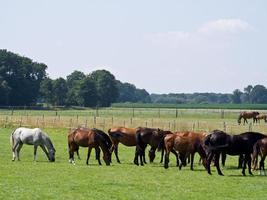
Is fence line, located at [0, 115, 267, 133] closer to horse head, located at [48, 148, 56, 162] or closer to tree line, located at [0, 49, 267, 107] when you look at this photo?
horse head, located at [48, 148, 56, 162]

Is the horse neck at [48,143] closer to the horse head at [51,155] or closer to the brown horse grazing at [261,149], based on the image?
the horse head at [51,155]

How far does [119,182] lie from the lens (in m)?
17.1

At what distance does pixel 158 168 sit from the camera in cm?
2202

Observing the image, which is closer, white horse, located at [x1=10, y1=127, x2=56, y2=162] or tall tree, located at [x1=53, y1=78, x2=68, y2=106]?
white horse, located at [x1=10, y1=127, x2=56, y2=162]

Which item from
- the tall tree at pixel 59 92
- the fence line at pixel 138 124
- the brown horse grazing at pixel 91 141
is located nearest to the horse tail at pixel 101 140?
the brown horse grazing at pixel 91 141

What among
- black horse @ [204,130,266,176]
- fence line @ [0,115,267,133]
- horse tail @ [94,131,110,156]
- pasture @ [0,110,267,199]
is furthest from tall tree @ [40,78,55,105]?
black horse @ [204,130,266,176]

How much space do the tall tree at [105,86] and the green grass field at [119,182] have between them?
114 meters

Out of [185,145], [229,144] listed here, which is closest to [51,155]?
[185,145]

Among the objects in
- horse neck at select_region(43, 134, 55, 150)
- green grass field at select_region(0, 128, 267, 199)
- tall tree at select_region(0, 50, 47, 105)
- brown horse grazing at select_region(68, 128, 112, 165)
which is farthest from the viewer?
tall tree at select_region(0, 50, 47, 105)

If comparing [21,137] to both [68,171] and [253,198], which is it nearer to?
[68,171]

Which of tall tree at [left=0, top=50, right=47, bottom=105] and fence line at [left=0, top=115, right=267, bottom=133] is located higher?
tall tree at [left=0, top=50, right=47, bottom=105]

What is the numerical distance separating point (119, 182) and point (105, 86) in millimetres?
125414

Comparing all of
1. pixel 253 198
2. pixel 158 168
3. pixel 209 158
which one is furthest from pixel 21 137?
pixel 253 198

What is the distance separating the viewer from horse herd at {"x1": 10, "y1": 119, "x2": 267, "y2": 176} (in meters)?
20.5
